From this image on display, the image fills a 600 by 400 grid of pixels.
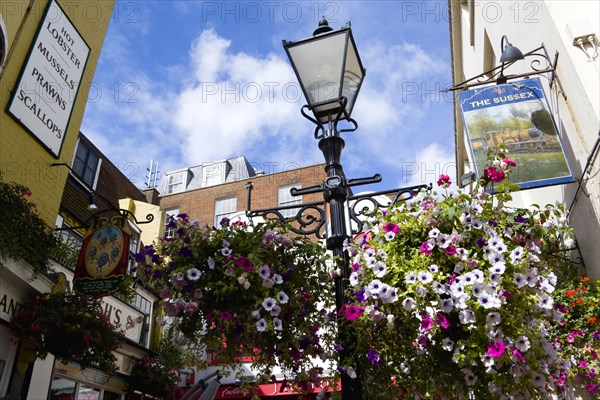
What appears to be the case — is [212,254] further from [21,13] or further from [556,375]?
[21,13]

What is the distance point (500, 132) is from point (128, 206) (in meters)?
11.4

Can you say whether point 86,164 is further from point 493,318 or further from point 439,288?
point 493,318

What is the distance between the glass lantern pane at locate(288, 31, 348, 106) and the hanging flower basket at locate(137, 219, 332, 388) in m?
1.15

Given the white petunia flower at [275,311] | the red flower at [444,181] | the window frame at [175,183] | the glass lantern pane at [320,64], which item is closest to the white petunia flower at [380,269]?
the white petunia flower at [275,311]

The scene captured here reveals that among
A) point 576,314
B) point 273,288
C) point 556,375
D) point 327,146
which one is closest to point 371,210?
point 327,146

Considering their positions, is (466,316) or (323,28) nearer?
(466,316)

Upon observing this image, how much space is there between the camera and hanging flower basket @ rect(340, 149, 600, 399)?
2.99 m

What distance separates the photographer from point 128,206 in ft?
48.5

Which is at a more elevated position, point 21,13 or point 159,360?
point 21,13

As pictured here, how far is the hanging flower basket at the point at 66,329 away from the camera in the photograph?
23.5 feet

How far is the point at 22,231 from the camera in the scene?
734 cm

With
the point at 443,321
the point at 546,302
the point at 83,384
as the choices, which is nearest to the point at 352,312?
the point at 443,321

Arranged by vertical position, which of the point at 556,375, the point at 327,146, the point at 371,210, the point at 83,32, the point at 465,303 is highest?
the point at 83,32

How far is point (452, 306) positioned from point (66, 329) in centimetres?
614
